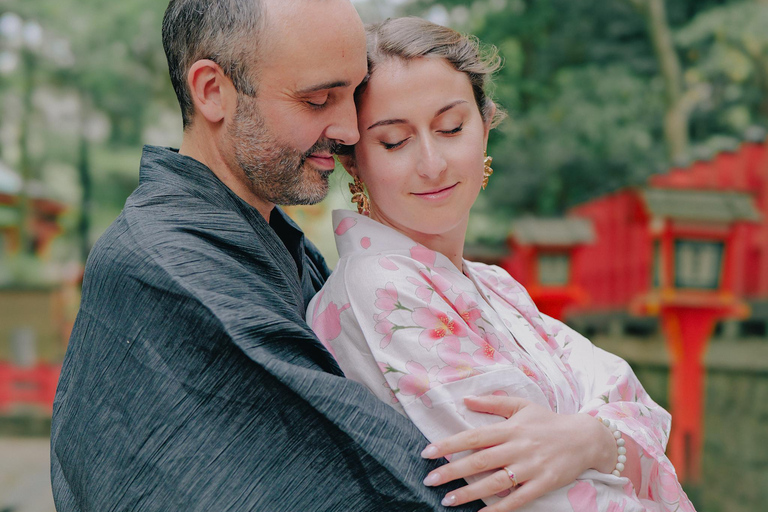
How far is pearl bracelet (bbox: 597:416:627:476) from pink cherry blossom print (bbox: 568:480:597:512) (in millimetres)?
99

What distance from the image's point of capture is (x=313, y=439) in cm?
126

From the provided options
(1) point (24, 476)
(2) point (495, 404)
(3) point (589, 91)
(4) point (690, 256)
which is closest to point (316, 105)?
(2) point (495, 404)

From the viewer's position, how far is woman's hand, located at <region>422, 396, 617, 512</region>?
1260 millimetres

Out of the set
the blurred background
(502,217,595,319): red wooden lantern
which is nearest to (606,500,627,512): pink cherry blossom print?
the blurred background

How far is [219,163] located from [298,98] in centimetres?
25

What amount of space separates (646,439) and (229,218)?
990 mm

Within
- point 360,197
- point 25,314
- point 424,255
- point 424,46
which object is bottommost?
point 25,314

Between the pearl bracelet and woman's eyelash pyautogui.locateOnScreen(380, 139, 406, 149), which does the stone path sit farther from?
the pearl bracelet

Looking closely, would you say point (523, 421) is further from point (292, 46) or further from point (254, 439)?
point (292, 46)

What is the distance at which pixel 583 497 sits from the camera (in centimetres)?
132

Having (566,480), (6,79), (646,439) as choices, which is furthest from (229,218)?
(6,79)

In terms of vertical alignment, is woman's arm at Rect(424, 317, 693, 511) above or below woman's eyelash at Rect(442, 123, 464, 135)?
below

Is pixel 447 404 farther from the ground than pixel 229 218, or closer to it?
closer to it

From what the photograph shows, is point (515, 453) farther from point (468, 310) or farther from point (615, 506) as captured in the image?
point (468, 310)
